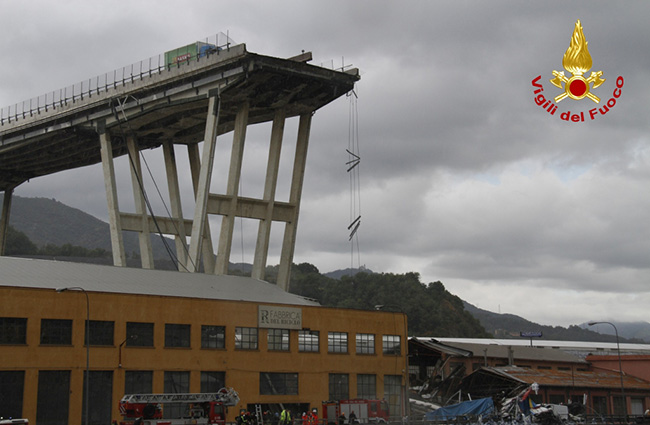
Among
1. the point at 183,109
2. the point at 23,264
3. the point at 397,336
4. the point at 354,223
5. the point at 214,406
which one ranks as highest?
the point at 183,109

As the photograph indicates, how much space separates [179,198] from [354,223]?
1963cm

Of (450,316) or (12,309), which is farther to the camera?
(450,316)

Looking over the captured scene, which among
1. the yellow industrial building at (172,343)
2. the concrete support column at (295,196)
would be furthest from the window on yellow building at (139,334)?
the concrete support column at (295,196)

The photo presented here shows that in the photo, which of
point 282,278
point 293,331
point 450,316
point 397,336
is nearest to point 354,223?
point 282,278

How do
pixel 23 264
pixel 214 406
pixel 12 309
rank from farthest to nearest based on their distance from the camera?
pixel 23 264
pixel 12 309
pixel 214 406

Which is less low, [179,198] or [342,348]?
[179,198]

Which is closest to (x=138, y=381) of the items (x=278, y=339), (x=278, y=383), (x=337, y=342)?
(x=278, y=383)

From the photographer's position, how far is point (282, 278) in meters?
→ 74.1

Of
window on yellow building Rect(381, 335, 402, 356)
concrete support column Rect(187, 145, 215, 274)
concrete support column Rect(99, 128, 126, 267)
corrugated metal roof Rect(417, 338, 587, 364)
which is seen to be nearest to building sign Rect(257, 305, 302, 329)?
window on yellow building Rect(381, 335, 402, 356)

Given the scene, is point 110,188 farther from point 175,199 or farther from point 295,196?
point 295,196

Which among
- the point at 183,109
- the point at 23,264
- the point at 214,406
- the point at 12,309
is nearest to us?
the point at 214,406

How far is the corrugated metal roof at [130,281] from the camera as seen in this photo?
54438 mm

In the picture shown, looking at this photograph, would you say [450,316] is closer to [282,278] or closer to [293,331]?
[282,278]

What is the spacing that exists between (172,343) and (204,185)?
1877 centimetres
